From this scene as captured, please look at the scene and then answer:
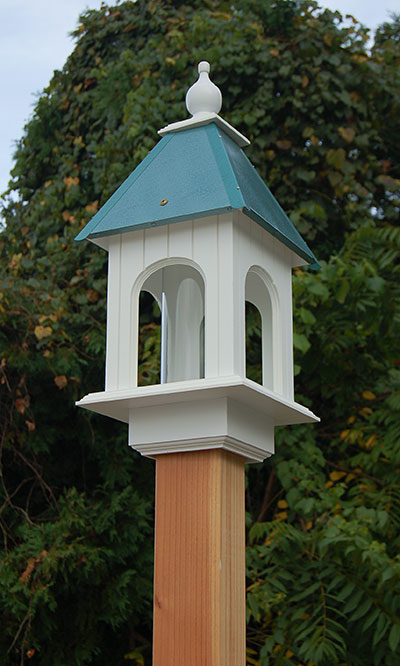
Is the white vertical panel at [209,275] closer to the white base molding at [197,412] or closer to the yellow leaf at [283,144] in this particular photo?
the white base molding at [197,412]

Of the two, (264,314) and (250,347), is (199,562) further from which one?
(250,347)

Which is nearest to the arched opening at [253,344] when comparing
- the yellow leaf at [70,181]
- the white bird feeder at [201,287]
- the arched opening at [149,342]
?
the arched opening at [149,342]

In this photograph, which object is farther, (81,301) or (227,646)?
(81,301)

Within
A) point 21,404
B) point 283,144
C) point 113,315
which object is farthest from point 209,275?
point 283,144

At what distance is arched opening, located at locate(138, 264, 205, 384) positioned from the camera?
2365 mm

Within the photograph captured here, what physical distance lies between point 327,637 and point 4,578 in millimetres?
1457

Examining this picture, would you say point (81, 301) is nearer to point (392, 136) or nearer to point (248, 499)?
Result: point (248, 499)

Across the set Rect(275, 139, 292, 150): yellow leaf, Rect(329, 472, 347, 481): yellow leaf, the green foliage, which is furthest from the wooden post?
Rect(275, 139, 292, 150): yellow leaf

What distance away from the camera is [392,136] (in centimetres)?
547

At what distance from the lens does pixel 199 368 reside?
239 centimetres

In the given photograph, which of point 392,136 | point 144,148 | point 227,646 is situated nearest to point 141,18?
point 144,148

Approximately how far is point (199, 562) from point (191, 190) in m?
0.93

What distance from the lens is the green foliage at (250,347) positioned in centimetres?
378

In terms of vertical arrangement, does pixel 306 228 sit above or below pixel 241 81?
below
